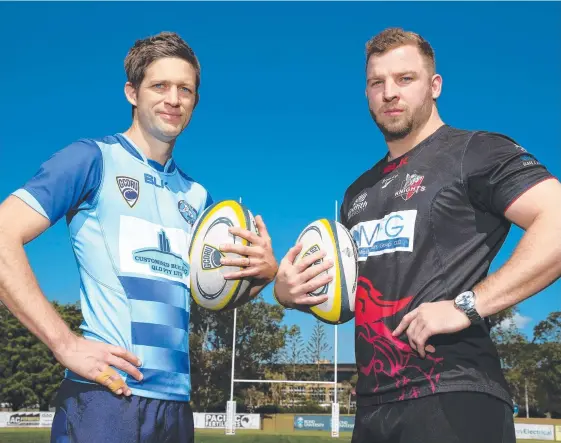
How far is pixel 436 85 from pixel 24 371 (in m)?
45.6

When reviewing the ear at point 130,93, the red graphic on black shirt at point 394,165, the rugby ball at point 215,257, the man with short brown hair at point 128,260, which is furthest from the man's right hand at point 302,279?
the ear at point 130,93

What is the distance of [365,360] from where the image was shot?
9.96 feet

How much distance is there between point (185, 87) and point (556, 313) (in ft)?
166

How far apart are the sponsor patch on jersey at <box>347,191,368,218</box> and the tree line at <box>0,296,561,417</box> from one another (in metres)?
40.8

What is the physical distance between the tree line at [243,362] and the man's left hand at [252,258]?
40935 millimetres

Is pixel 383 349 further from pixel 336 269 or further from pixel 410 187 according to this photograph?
pixel 410 187

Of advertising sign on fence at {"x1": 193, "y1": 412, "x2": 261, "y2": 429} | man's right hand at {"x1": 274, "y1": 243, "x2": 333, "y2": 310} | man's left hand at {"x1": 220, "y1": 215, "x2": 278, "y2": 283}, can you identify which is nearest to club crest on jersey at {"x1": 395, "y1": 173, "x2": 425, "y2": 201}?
man's right hand at {"x1": 274, "y1": 243, "x2": 333, "y2": 310}

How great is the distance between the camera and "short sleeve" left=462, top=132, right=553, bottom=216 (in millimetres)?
2678

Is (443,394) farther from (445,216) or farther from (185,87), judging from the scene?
(185,87)

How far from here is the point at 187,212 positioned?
11.3 ft

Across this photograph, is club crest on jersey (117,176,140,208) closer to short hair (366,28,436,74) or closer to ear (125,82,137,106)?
ear (125,82,137,106)

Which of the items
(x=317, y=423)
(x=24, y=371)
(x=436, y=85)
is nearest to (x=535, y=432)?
(x=317, y=423)

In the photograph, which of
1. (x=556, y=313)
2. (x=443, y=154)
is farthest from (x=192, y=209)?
(x=556, y=313)

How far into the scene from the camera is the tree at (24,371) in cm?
4294
